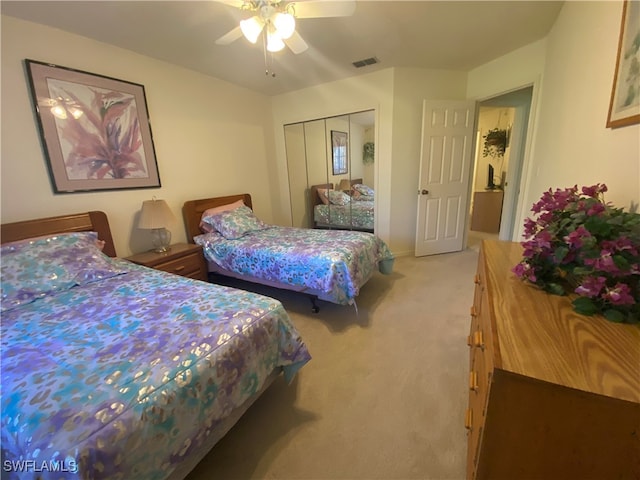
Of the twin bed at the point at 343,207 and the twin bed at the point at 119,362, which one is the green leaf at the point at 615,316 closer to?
the twin bed at the point at 119,362

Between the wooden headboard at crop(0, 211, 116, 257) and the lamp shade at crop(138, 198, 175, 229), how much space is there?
0.27 metres

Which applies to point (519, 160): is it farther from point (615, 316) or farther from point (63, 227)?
point (63, 227)

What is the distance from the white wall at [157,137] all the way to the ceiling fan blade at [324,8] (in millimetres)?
1833

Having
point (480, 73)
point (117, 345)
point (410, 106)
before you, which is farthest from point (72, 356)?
point (480, 73)

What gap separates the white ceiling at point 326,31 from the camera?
1.88 metres

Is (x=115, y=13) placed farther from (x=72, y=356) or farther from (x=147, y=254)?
(x=72, y=356)

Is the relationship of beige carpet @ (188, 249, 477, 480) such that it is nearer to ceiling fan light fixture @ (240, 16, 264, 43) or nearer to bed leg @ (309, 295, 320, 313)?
bed leg @ (309, 295, 320, 313)

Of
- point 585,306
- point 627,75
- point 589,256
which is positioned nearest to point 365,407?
point 585,306

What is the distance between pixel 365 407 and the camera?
4.89 ft

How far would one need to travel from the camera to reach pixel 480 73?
10.7 ft

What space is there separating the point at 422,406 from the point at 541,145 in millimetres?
2503

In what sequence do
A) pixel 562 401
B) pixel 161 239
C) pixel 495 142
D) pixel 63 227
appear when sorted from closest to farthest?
pixel 562 401, pixel 63 227, pixel 161 239, pixel 495 142

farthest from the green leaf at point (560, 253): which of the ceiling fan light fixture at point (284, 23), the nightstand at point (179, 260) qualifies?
Result: the nightstand at point (179, 260)

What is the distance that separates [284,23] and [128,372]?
1933 millimetres
